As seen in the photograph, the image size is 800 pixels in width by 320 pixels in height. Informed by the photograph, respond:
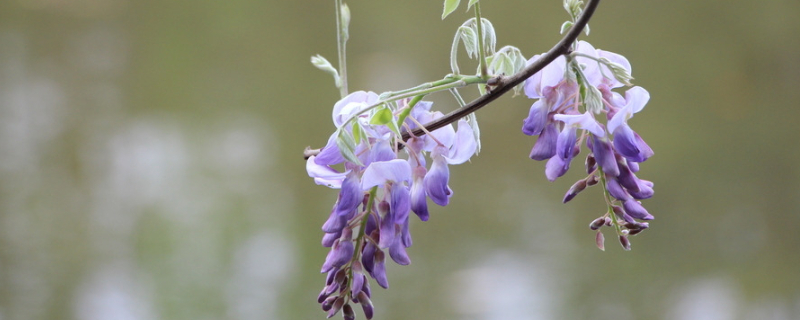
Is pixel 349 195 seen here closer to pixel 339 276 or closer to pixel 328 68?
pixel 339 276

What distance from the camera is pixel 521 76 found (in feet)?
0.86

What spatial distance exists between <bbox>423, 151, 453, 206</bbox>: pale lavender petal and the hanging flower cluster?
1.5 inches

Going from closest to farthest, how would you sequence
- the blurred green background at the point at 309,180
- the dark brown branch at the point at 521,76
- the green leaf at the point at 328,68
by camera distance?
the dark brown branch at the point at 521,76 → the green leaf at the point at 328,68 → the blurred green background at the point at 309,180

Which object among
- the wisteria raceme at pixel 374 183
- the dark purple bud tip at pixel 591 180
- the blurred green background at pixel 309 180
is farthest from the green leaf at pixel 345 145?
the blurred green background at pixel 309 180

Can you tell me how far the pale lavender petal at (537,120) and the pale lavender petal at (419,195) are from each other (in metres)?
0.05

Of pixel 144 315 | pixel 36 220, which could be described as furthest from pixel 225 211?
pixel 36 220

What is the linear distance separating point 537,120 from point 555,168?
2 cm

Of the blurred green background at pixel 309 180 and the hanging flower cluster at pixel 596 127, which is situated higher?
the hanging flower cluster at pixel 596 127

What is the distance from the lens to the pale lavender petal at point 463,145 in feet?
Result: 0.96

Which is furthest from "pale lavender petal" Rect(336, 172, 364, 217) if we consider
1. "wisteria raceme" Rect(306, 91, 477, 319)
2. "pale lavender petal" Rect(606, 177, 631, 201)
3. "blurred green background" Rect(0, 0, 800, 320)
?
"blurred green background" Rect(0, 0, 800, 320)

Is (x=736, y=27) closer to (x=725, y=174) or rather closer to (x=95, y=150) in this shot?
(x=725, y=174)

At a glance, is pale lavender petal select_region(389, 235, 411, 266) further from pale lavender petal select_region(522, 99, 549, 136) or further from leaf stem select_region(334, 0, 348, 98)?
leaf stem select_region(334, 0, 348, 98)

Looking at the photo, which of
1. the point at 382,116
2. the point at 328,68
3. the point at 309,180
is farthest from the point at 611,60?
the point at 309,180

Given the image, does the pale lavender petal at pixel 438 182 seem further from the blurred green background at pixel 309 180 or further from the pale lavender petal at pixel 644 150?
the blurred green background at pixel 309 180
